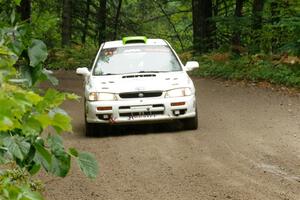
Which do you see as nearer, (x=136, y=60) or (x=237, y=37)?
(x=136, y=60)

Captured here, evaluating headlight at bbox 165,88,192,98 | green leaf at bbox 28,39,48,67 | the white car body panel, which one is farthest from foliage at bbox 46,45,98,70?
green leaf at bbox 28,39,48,67

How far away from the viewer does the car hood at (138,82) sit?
35.3 feet

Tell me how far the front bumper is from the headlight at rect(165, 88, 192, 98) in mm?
70

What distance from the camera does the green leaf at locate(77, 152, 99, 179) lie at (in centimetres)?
224

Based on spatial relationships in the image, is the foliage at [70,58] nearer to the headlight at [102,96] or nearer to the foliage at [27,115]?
the headlight at [102,96]

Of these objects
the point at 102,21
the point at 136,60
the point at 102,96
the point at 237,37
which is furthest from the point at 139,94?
the point at 102,21

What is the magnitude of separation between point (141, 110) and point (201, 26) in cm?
1630

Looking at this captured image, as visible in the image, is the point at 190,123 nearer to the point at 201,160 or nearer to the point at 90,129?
the point at 90,129

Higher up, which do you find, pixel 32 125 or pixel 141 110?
pixel 32 125

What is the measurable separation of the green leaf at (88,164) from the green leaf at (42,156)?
14cm

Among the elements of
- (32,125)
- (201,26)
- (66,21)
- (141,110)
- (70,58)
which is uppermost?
(32,125)

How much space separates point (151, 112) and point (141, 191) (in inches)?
143

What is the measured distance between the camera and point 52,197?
7152 mm

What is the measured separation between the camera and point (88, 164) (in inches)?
89.7
